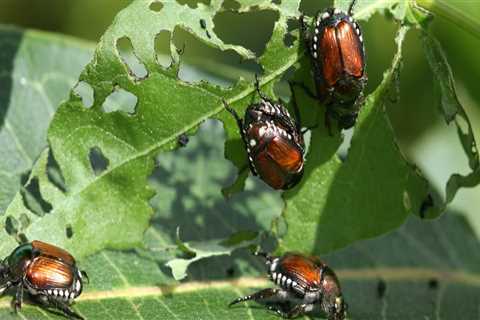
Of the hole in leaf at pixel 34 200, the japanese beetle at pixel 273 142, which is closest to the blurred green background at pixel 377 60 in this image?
the japanese beetle at pixel 273 142

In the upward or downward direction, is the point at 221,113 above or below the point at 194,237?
above

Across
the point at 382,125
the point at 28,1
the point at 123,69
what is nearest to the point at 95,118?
the point at 123,69

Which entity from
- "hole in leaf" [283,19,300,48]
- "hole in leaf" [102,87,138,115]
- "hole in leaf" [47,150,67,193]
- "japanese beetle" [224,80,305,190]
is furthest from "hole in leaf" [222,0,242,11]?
"hole in leaf" [47,150,67,193]

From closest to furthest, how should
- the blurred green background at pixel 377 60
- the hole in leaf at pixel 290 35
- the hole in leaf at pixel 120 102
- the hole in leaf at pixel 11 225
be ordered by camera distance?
the hole in leaf at pixel 290 35
the hole in leaf at pixel 11 225
the hole in leaf at pixel 120 102
the blurred green background at pixel 377 60

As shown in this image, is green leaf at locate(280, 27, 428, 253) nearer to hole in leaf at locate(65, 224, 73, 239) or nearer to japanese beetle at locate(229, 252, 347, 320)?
japanese beetle at locate(229, 252, 347, 320)

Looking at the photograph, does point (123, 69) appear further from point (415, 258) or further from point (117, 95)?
point (415, 258)

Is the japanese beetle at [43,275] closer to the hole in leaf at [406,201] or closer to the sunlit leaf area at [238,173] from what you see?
the sunlit leaf area at [238,173]

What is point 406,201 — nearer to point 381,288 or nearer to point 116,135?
point 381,288
